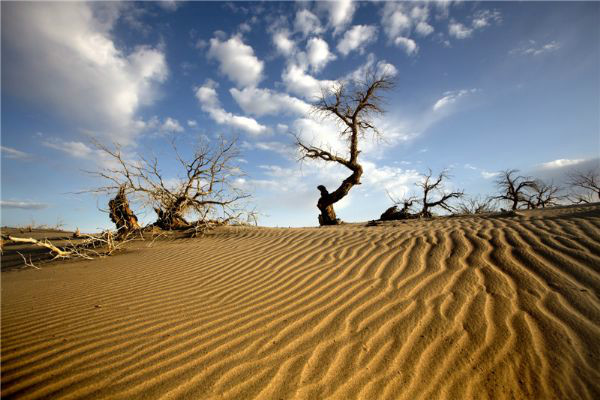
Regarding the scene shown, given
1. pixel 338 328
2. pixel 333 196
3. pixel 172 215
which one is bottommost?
pixel 338 328

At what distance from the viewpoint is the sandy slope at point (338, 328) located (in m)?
1.75

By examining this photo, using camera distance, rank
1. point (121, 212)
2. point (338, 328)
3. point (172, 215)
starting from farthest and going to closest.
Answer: point (172, 215)
point (121, 212)
point (338, 328)

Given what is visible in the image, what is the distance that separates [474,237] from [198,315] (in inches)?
160

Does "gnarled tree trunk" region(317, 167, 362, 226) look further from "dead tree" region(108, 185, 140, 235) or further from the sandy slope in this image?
the sandy slope

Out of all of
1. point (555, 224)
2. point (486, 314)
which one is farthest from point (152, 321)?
point (555, 224)

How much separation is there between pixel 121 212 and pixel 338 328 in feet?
28.8

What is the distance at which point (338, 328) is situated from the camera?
233 centimetres

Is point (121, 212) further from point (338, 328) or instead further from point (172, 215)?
point (338, 328)

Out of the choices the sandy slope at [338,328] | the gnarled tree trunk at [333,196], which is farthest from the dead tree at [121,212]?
the gnarled tree trunk at [333,196]

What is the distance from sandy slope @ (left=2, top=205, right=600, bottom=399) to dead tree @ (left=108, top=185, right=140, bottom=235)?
4574 mm

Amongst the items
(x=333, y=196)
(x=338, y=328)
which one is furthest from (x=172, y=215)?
(x=338, y=328)

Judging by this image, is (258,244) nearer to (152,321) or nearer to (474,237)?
(152,321)

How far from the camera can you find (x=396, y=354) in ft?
6.53

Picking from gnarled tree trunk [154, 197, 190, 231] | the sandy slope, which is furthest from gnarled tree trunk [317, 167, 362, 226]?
the sandy slope
